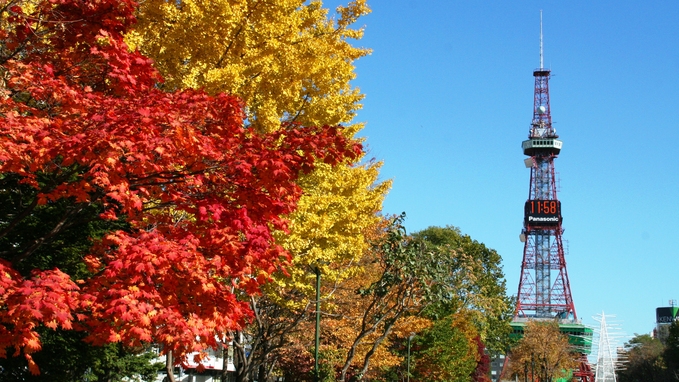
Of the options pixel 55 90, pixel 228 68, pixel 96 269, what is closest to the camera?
pixel 55 90

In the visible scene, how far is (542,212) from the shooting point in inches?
5704

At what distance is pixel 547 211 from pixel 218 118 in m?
141

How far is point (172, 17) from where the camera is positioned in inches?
607

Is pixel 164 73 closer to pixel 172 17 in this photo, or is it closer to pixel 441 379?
pixel 172 17

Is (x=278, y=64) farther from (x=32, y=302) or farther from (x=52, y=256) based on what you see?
(x=32, y=302)

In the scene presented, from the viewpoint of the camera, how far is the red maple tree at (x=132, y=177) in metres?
7.82

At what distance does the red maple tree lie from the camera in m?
7.82

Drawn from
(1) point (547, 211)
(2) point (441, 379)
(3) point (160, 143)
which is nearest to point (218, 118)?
(3) point (160, 143)

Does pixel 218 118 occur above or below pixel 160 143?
above

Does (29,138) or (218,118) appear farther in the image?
(218,118)

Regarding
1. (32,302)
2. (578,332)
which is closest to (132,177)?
(32,302)

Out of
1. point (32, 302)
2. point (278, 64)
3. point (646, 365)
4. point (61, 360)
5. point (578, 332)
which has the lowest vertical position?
point (61, 360)

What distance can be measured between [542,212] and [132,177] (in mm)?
141702

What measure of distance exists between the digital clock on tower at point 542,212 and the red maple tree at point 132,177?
13907cm
